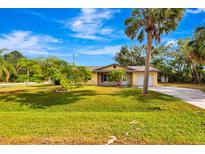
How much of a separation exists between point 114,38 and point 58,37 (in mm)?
2936

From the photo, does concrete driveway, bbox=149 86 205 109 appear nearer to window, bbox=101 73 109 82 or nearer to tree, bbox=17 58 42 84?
tree, bbox=17 58 42 84

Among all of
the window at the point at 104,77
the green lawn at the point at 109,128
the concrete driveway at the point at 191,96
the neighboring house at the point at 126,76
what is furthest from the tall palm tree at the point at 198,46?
the window at the point at 104,77

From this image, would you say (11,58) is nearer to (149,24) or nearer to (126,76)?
(126,76)

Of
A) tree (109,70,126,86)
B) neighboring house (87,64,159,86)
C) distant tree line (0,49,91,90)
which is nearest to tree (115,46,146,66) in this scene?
neighboring house (87,64,159,86)

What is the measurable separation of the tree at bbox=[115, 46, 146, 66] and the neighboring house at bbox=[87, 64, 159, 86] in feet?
42.4

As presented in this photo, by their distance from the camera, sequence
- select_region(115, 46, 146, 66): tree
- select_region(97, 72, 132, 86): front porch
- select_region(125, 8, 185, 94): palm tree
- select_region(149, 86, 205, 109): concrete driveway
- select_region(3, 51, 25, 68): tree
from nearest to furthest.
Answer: select_region(149, 86, 205, 109): concrete driveway < select_region(125, 8, 185, 94): palm tree < select_region(3, 51, 25, 68): tree < select_region(97, 72, 132, 86): front porch < select_region(115, 46, 146, 66): tree

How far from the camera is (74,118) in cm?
787

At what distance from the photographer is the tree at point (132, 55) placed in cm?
3828

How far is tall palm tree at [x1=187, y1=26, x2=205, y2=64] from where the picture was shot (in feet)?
54.3

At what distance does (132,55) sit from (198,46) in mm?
21775

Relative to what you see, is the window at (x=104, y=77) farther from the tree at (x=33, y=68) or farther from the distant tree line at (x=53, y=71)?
the tree at (x=33, y=68)
